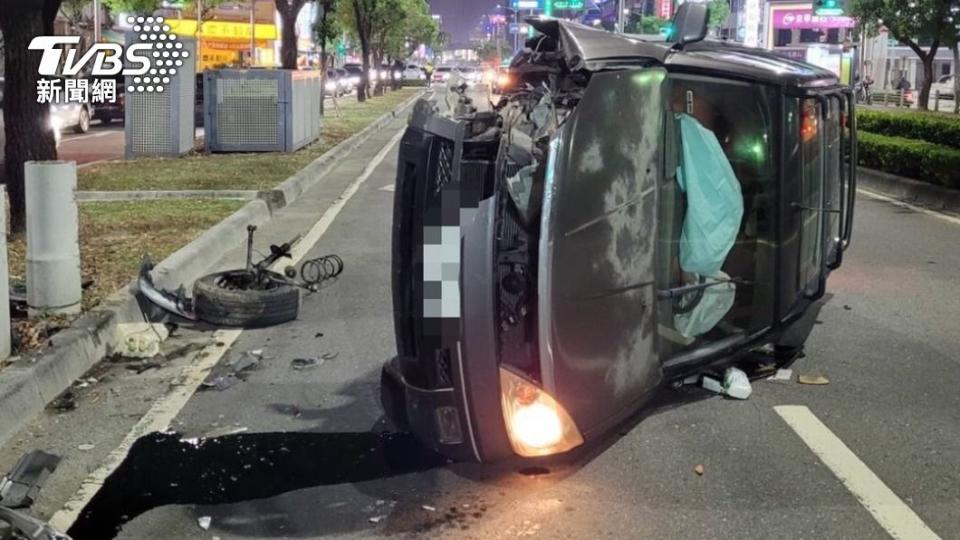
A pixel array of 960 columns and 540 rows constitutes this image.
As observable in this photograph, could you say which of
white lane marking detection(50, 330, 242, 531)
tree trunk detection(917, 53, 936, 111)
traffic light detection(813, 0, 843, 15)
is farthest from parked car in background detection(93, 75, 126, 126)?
tree trunk detection(917, 53, 936, 111)

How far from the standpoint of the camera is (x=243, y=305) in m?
7.53

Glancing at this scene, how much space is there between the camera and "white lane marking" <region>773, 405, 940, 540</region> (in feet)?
14.0

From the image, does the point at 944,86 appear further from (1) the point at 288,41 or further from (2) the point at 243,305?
(2) the point at 243,305

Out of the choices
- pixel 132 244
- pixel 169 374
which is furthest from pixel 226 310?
pixel 132 244

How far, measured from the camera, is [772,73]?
5.16 metres

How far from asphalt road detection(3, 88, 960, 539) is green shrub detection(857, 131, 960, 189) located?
8181 millimetres

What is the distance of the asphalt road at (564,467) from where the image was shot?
431 cm

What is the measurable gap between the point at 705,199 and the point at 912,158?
1251 centimetres

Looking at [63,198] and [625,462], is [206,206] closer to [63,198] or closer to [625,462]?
[63,198]

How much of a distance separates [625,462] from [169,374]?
293cm

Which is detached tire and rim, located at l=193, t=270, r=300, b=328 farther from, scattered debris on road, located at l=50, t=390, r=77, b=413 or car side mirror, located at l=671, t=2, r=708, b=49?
car side mirror, located at l=671, t=2, r=708, b=49

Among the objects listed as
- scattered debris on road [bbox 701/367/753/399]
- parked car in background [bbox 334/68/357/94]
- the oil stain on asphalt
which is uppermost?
parked car in background [bbox 334/68/357/94]

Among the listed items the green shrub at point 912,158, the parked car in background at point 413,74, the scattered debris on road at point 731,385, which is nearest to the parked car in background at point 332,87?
the green shrub at point 912,158

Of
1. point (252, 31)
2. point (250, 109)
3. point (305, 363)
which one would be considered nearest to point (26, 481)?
point (305, 363)
